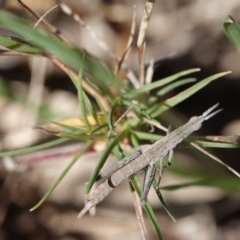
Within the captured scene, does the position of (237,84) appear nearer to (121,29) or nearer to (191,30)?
(191,30)

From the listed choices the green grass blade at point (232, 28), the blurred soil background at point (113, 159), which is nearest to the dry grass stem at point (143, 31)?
the green grass blade at point (232, 28)

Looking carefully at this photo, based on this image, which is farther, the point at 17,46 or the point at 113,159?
the point at 113,159

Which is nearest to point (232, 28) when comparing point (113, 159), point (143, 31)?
point (143, 31)

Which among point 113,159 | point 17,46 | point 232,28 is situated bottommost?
point 113,159

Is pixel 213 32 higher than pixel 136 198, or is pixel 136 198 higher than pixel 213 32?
pixel 213 32

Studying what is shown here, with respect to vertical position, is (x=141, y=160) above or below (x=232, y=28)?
below

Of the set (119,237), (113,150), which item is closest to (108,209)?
(119,237)

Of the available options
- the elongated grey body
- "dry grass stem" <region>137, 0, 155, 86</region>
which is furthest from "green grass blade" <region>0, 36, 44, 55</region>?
the elongated grey body

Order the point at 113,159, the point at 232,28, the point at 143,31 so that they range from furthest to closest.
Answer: the point at 113,159 < the point at 143,31 < the point at 232,28

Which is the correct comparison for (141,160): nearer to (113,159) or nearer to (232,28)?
(232,28)
